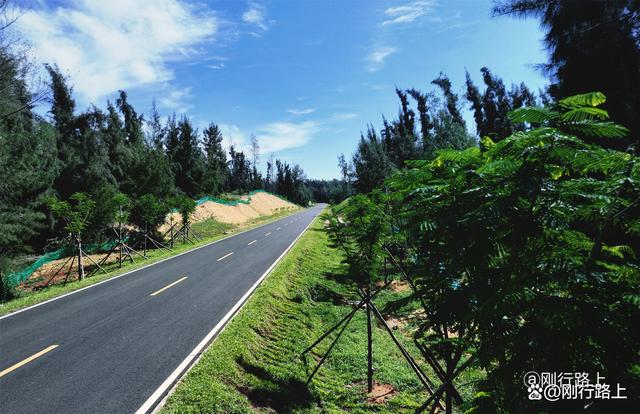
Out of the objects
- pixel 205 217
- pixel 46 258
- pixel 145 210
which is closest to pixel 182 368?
pixel 145 210

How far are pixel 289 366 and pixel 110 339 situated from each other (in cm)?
448

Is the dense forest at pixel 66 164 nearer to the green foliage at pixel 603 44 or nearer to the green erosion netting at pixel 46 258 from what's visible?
the green erosion netting at pixel 46 258

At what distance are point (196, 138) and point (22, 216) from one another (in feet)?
106

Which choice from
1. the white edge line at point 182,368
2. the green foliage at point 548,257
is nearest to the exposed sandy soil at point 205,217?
the white edge line at point 182,368

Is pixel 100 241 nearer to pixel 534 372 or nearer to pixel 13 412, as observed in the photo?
pixel 13 412

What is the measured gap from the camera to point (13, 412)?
5.19m

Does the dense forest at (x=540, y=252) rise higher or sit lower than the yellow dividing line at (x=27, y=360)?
higher

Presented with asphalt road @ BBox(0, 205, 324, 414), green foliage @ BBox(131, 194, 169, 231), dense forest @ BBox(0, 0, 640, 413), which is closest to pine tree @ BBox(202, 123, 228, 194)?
green foliage @ BBox(131, 194, 169, 231)

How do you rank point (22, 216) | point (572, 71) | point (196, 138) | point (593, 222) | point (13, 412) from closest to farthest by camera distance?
point (593, 222) → point (13, 412) → point (572, 71) → point (22, 216) → point (196, 138)

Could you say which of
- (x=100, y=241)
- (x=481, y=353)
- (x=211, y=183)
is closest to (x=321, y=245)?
(x=100, y=241)

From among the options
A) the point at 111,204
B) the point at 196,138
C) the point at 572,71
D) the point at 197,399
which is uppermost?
the point at 196,138

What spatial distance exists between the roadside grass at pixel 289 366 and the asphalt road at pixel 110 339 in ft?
2.39

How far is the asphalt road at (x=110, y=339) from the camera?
567 centimetres

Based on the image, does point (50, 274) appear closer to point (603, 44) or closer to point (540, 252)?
point (540, 252)
